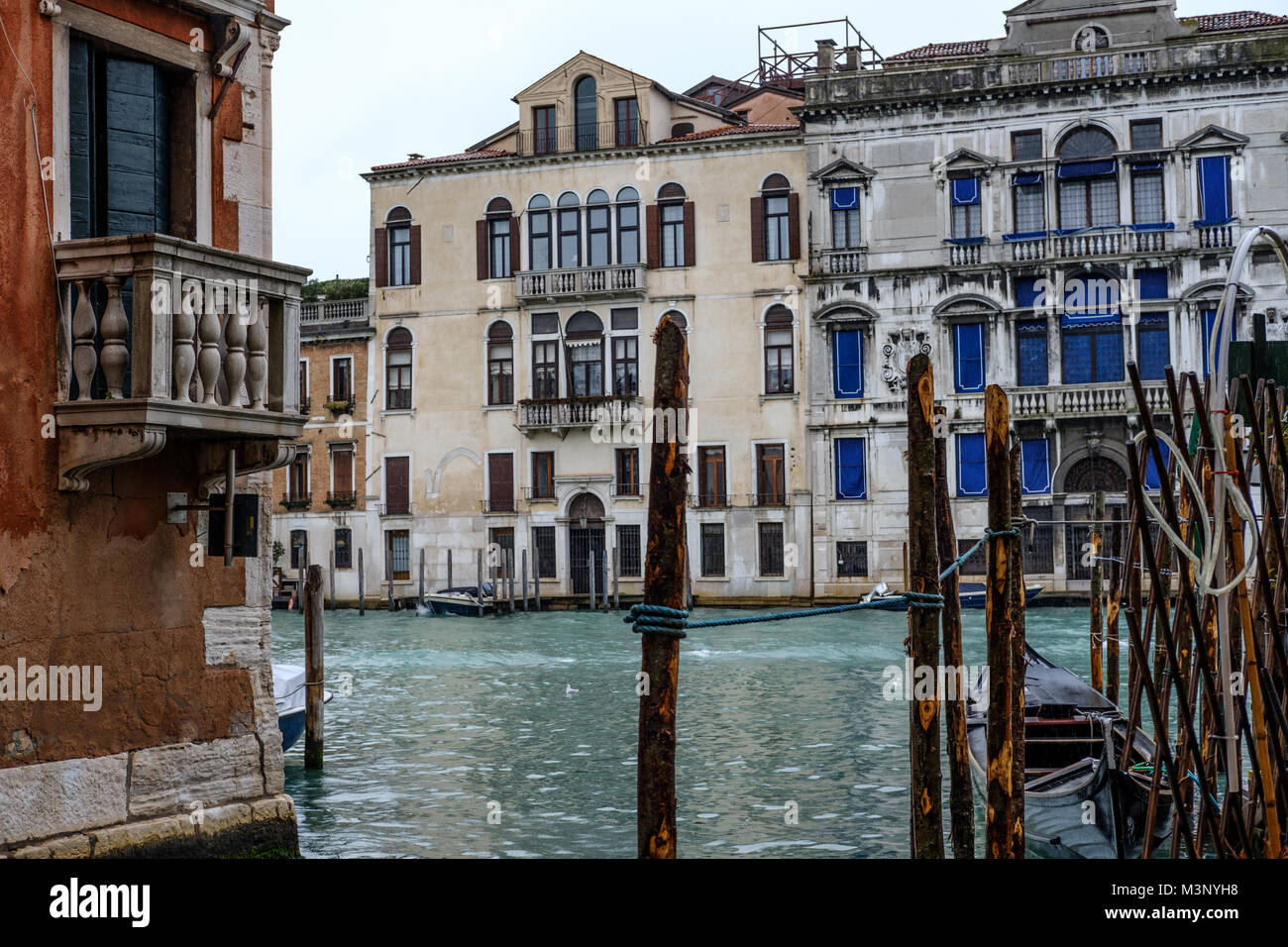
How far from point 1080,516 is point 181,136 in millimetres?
23635

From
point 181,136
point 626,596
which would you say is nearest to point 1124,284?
point 626,596

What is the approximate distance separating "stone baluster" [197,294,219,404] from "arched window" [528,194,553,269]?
25.6 meters

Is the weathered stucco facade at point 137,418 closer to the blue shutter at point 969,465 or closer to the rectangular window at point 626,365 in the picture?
the blue shutter at point 969,465

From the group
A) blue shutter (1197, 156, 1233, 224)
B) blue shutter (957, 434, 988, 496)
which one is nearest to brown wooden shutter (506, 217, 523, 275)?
blue shutter (957, 434, 988, 496)

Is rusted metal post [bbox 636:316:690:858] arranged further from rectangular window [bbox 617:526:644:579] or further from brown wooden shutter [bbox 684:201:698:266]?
brown wooden shutter [bbox 684:201:698:266]

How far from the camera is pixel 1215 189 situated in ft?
89.0

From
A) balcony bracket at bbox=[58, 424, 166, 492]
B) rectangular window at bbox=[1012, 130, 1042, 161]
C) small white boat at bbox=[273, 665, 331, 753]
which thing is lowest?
small white boat at bbox=[273, 665, 331, 753]

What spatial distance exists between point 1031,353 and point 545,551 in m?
10.6

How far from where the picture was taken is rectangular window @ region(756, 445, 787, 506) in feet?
95.9

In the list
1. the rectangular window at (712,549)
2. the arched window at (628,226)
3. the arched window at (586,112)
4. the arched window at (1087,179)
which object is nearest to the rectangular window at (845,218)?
the arched window at (1087,179)

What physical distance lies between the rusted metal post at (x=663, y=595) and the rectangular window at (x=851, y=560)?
23806mm

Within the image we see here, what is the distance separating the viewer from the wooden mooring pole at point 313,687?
11.3 metres
